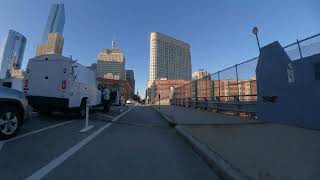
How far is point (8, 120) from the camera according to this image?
7.26 meters

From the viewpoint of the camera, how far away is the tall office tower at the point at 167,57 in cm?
13762

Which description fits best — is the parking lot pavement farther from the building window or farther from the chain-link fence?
the chain-link fence

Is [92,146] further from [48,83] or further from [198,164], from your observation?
[48,83]

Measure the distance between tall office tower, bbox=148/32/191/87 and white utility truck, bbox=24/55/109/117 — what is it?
124m

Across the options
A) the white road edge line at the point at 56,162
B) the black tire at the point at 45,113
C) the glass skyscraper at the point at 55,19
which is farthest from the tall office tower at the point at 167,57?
the white road edge line at the point at 56,162

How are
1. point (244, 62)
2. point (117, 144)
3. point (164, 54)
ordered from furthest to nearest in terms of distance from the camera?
point (164, 54), point (244, 62), point (117, 144)

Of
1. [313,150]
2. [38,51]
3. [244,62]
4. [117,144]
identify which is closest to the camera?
[313,150]

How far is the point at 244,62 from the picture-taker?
47.6 feet

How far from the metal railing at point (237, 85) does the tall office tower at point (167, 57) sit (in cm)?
11622

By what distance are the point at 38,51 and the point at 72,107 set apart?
80939mm

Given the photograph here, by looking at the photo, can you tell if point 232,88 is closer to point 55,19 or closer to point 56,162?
point 56,162

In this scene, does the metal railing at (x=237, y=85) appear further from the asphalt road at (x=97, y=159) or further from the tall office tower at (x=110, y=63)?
the tall office tower at (x=110, y=63)

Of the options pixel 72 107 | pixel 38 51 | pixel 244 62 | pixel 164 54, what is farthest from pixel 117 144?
pixel 164 54

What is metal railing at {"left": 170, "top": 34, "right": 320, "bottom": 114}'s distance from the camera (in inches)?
385
